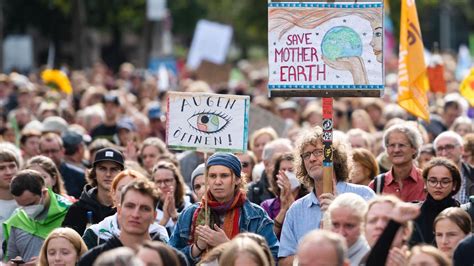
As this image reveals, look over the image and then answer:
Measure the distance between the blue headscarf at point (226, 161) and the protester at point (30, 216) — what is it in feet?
5.66

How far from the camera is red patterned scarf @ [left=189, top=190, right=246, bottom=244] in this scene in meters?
10.3

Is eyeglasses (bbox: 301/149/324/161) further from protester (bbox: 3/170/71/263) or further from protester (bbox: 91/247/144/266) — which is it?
protester (bbox: 91/247/144/266)

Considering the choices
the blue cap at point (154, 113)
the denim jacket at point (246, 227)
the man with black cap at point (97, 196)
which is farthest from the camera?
the blue cap at point (154, 113)

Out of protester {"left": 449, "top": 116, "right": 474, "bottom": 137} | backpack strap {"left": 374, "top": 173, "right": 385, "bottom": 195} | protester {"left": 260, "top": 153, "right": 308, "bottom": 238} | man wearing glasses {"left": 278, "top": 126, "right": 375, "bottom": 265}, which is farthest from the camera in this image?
protester {"left": 449, "top": 116, "right": 474, "bottom": 137}

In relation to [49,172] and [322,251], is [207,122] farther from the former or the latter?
[322,251]

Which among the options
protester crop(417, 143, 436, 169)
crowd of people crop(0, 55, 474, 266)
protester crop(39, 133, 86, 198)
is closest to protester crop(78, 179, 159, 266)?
crowd of people crop(0, 55, 474, 266)

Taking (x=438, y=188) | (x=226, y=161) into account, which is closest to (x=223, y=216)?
(x=226, y=161)

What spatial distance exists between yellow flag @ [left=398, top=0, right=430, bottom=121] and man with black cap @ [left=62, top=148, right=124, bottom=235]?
353 centimetres

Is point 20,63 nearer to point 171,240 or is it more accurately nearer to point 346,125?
point 346,125

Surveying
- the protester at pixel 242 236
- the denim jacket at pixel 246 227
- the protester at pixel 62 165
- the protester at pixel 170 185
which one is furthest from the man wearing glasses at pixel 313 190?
the protester at pixel 62 165

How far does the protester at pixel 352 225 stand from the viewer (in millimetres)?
8539

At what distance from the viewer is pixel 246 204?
408 inches

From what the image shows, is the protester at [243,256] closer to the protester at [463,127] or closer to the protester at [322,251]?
the protester at [322,251]

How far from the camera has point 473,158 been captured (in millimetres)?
13602
